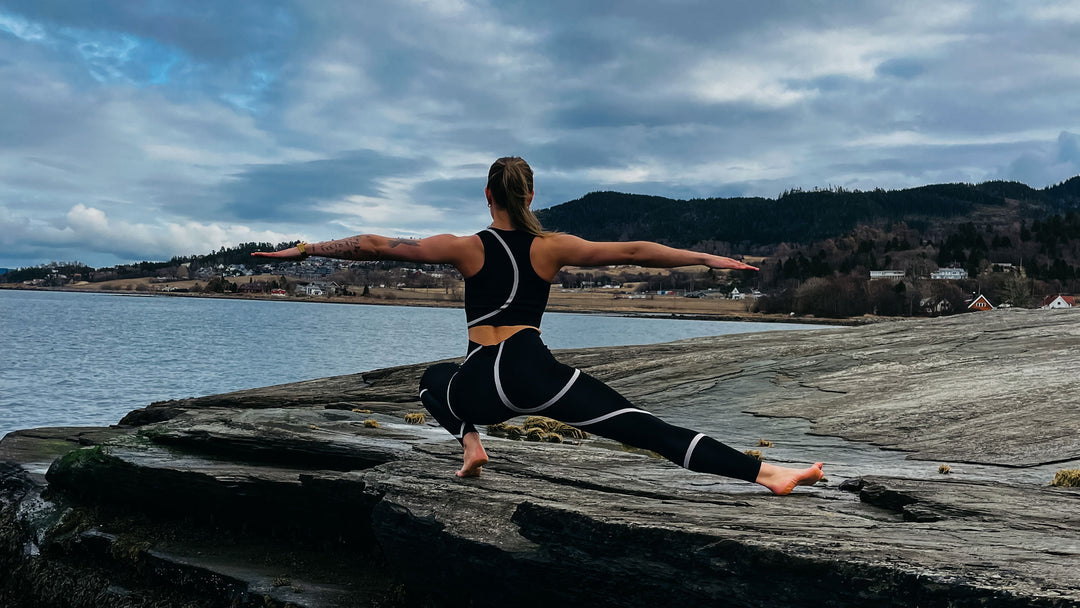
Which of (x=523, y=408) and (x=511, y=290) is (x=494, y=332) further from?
(x=523, y=408)

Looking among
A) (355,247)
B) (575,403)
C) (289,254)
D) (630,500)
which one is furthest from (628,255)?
(630,500)

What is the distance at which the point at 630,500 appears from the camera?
376 inches

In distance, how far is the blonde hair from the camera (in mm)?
7922

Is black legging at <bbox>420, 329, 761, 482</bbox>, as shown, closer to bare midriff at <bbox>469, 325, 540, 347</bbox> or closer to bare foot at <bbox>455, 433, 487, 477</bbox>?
bare midriff at <bbox>469, 325, 540, 347</bbox>

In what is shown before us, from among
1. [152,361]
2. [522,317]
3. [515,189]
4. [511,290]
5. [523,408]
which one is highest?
[515,189]

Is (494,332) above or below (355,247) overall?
below

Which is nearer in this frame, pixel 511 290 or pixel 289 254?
pixel 289 254

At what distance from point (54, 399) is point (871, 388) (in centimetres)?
4612

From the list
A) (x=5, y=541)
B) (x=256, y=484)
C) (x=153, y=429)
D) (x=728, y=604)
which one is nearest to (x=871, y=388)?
(x=728, y=604)

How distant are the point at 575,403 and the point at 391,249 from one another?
2464 mm

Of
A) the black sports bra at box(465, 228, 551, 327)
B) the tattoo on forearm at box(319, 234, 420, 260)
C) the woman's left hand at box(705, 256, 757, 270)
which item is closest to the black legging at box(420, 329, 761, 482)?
the black sports bra at box(465, 228, 551, 327)

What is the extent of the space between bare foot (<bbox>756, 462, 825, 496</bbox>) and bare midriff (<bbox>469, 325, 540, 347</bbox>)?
3.05 metres

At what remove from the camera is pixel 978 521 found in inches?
328

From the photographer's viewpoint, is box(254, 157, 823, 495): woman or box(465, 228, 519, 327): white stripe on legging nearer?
box(254, 157, 823, 495): woman
